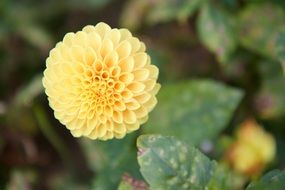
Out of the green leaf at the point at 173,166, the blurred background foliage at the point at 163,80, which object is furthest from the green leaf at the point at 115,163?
the green leaf at the point at 173,166

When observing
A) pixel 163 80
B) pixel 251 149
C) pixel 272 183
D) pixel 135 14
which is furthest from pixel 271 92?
pixel 272 183

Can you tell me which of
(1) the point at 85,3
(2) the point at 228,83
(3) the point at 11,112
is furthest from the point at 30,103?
(2) the point at 228,83

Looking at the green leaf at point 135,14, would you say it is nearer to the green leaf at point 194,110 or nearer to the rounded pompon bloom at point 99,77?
the green leaf at point 194,110

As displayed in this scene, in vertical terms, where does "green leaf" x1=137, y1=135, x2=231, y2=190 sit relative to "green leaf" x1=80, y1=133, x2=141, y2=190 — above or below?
above

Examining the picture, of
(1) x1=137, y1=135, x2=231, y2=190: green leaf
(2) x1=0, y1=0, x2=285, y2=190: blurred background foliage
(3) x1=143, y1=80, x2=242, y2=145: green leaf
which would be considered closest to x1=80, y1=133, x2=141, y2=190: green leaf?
(2) x1=0, y1=0, x2=285, y2=190: blurred background foliage

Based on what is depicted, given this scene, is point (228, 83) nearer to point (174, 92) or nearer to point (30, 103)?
point (174, 92)

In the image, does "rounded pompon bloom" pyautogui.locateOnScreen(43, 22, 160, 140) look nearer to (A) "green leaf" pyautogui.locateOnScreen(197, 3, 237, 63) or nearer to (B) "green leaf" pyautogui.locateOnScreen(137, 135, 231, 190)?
(B) "green leaf" pyautogui.locateOnScreen(137, 135, 231, 190)
